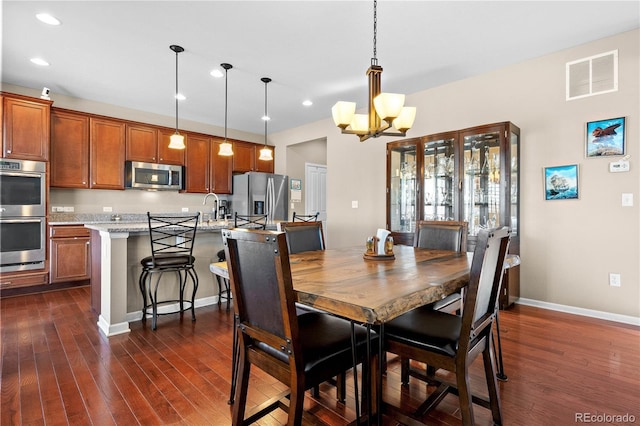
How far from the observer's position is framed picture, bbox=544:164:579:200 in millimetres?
3230

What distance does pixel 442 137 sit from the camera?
388 centimetres

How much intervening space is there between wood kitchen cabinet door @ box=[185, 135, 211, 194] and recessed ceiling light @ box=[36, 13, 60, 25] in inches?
113

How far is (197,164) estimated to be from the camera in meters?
5.81

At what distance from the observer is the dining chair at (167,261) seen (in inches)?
114

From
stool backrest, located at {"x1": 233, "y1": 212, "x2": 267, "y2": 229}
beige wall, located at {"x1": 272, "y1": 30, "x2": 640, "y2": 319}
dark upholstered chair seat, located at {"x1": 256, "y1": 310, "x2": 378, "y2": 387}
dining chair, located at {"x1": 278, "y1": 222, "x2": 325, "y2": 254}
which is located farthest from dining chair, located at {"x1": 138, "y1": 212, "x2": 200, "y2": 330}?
beige wall, located at {"x1": 272, "y1": 30, "x2": 640, "y2": 319}

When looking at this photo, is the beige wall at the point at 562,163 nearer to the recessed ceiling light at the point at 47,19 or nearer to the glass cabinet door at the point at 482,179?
the glass cabinet door at the point at 482,179

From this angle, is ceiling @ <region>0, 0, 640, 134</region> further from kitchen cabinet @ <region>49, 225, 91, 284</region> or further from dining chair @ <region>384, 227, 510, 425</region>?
dining chair @ <region>384, 227, 510, 425</region>

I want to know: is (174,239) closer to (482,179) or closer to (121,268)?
(121,268)

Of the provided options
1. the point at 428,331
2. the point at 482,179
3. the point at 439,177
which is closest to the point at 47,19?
the point at 428,331

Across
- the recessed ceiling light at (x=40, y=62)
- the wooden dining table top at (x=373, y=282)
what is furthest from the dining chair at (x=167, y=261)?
the recessed ceiling light at (x=40, y=62)

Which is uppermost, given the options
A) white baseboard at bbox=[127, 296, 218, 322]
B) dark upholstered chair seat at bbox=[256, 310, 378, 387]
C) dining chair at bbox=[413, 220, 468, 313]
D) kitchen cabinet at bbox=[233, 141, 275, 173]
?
kitchen cabinet at bbox=[233, 141, 275, 173]

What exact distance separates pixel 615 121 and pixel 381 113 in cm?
251

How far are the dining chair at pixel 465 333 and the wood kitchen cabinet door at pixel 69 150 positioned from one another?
16.3ft

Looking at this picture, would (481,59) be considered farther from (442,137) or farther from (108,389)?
(108,389)
